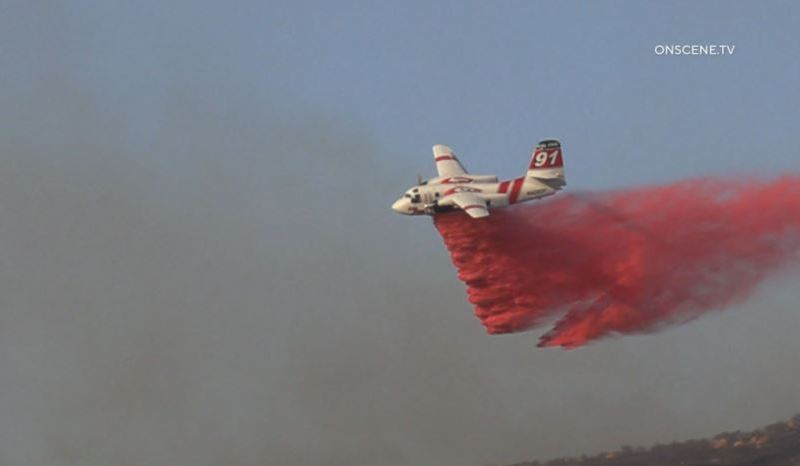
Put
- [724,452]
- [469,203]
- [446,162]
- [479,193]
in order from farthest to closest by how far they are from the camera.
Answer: [724,452], [446,162], [479,193], [469,203]

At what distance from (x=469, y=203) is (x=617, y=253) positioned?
428 inches

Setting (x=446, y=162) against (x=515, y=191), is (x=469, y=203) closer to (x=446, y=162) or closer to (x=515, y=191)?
(x=515, y=191)

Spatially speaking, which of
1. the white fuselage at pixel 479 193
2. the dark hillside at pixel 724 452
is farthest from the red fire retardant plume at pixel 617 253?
the dark hillside at pixel 724 452

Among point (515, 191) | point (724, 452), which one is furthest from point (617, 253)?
point (724, 452)

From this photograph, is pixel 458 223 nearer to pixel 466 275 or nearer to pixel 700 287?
pixel 466 275

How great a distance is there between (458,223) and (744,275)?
17.7 meters

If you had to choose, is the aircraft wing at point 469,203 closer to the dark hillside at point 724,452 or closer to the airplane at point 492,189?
the airplane at point 492,189

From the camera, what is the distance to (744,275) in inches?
3440

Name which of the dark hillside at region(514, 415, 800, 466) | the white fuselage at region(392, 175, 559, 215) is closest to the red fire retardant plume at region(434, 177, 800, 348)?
the white fuselage at region(392, 175, 559, 215)

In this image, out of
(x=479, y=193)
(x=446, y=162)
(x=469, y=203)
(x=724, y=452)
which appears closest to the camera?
(x=469, y=203)

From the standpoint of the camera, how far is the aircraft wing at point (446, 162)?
3580 inches

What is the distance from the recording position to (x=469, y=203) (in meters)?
82.0

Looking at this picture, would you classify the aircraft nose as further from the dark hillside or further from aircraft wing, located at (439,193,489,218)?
the dark hillside

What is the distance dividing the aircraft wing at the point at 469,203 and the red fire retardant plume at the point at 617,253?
5.06 feet
